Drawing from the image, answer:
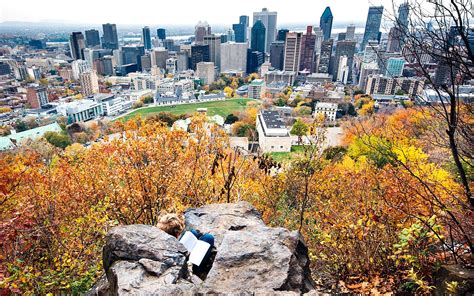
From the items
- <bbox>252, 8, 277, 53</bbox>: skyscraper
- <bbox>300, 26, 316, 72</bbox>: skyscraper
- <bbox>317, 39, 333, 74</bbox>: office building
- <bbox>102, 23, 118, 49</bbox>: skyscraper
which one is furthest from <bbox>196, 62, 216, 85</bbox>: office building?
<bbox>102, 23, 118, 49</bbox>: skyscraper

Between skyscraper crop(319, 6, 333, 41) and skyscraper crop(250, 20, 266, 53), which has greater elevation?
skyscraper crop(319, 6, 333, 41)

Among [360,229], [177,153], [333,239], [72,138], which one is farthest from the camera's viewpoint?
[72,138]

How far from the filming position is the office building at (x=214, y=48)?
116500mm

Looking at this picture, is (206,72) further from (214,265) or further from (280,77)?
(214,265)

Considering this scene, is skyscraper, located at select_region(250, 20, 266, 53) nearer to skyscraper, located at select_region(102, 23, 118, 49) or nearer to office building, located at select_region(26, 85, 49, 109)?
skyscraper, located at select_region(102, 23, 118, 49)

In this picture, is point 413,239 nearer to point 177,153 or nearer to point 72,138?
point 177,153

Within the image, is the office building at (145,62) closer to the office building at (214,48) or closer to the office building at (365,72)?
the office building at (214,48)

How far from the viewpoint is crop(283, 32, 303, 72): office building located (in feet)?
313

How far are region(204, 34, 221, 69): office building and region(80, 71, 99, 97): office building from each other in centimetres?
4762

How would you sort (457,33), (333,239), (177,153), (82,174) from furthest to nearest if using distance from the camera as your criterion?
(82,174)
(177,153)
(333,239)
(457,33)

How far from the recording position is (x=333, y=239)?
21.6 ft

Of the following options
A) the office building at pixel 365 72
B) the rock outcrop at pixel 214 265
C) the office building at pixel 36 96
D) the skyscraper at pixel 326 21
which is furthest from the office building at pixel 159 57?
the rock outcrop at pixel 214 265

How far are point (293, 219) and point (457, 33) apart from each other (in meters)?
7.80

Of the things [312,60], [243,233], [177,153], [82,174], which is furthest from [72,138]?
[312,60]
